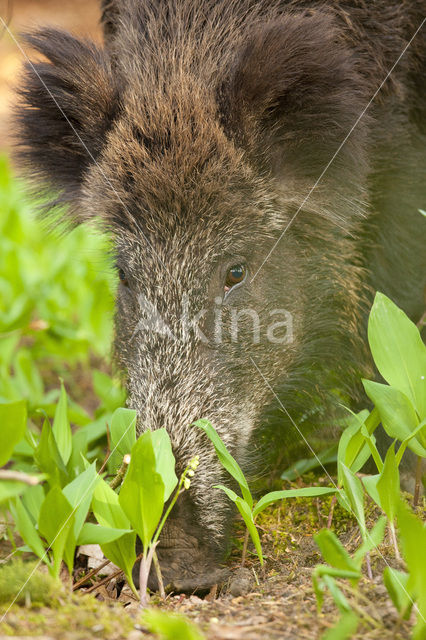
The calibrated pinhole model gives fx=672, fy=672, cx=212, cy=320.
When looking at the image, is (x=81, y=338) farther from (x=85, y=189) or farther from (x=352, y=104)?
(x=352, y=104)

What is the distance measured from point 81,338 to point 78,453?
2443mm

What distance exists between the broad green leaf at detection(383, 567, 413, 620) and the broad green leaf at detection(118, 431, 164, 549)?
0.87 metres

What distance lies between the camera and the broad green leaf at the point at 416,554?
1885 mm

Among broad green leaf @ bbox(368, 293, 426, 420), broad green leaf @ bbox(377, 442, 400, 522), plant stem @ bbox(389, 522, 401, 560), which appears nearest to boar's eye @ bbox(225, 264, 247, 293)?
broad green leaf @ bbox(368, 293, 426, 420)

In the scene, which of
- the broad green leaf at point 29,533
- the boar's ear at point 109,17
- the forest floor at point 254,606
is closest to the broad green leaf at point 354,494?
the forest floor at point 254,606

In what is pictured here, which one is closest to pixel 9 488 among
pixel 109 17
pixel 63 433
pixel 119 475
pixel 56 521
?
pixel 56 521

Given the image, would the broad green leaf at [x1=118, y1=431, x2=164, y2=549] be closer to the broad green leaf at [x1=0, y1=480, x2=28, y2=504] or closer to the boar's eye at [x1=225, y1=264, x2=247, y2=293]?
the broad green leaf at [x1=0, y1=480, x2=28, y2=504]

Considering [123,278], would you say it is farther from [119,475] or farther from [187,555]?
[187,555]

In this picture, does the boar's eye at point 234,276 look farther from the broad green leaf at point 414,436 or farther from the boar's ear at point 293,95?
the broad green leaf at point 414,436

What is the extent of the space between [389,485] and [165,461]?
34.6 inches

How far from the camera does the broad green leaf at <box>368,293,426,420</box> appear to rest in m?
2.78

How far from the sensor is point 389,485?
248cm

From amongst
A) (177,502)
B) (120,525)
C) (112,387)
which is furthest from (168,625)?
(112,387)

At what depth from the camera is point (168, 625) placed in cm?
174
